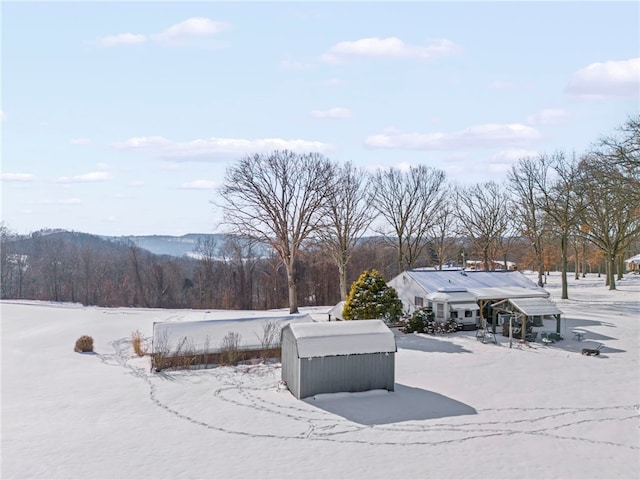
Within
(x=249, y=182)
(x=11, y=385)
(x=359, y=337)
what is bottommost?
(x=11, y=385)

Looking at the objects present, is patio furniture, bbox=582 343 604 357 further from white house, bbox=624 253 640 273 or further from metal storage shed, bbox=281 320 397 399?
white house, bbox=624 253 640 273

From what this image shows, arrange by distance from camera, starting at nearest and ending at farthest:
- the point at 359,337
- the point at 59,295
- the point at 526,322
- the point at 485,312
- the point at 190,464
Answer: the point at 190,464 → the point at 359,337 → the point at 526,322 → the point at 485,312 → the point at 59,295

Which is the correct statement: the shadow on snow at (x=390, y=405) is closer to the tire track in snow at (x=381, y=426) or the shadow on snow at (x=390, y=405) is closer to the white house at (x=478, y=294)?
the tire track in snow at (x=381, y=426)

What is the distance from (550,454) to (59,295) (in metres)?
76.2

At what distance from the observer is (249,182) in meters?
40.0

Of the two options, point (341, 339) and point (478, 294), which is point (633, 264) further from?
point (341, 339)

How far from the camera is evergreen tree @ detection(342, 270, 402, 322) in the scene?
3102cm

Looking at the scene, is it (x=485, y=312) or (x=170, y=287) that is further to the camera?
(x=170, y=287)

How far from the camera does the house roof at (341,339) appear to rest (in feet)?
66.5

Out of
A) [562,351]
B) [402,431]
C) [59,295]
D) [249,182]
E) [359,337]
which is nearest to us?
[402,431]

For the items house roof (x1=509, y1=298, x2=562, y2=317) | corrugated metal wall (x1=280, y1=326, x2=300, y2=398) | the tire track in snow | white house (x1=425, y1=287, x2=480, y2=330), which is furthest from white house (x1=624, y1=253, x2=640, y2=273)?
corrugated metal wall (x1=280, y1=326, x2=300, y2=398)

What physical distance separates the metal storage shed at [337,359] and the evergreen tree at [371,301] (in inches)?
373

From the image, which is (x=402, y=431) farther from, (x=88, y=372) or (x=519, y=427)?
(x=88, y=372)

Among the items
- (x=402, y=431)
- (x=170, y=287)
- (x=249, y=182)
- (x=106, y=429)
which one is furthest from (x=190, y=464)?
(x=170, y=287)
